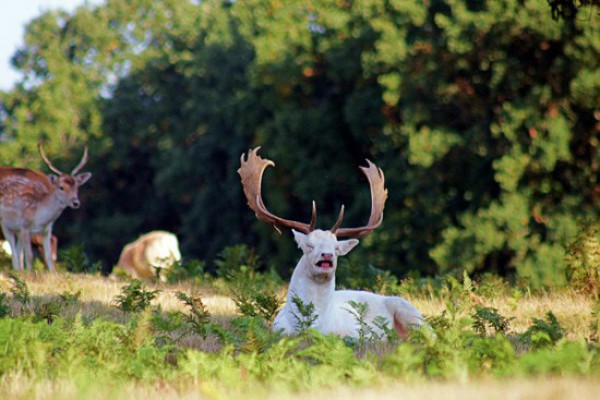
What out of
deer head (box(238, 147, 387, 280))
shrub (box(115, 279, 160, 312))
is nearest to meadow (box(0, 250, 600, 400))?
deer head (box(238, 147, 387, 280))

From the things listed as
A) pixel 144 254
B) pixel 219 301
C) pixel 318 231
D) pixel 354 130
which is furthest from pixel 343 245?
pixel 354 130

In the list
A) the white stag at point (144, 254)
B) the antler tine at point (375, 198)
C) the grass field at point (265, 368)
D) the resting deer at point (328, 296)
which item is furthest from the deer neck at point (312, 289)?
the white stag at point (144, 254)

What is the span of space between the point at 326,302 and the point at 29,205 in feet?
28.9

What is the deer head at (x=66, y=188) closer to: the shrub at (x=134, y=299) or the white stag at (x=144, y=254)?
the shrub at (x=134, y=299)

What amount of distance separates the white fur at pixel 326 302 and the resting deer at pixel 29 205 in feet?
26.1

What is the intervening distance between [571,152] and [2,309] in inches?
813

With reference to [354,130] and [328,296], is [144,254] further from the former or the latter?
[328,296]

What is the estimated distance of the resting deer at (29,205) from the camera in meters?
18.8

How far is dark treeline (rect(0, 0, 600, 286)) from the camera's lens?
93.9 ft

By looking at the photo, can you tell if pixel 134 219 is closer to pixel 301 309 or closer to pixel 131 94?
pixel 131 94

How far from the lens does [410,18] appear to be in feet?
105

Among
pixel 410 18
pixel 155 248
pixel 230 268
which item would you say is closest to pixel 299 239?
pixel 230 268

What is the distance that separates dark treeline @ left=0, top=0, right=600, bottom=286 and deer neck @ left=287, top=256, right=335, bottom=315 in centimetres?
626

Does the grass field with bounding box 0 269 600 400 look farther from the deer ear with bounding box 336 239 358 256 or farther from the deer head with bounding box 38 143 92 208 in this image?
the deer head with bounding box 38 143 92 208
